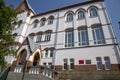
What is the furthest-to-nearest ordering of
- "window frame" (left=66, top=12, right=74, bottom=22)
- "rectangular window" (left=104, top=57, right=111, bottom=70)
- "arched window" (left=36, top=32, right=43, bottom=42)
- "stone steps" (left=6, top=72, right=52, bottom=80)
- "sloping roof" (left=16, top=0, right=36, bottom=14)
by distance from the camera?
"sloping roof" (left=16, top=0, right=36, bottom=14) → "arched window" (left=36, top=32, right=43, bottom=42) → "window frame" (left=66, top=12, right=74, bottom=22) → "rectangular window" (left=104, top=57, right=111, bottom=70) → "stone steps" (left=6, top=72, right=52, bottom=80)

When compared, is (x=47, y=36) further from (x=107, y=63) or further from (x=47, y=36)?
(x=107, y=63)

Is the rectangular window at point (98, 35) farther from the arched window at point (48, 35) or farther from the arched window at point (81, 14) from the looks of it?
the arched window at point (48, 35)

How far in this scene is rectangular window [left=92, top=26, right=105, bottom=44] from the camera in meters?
15.8

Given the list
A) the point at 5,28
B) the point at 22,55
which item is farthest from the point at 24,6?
the point at 5,28

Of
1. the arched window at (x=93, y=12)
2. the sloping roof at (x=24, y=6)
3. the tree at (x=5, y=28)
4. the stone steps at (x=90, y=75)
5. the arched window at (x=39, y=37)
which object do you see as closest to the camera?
the tree at (x=5, y=28)

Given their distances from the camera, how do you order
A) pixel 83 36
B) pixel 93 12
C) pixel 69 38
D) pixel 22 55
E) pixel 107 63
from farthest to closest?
1. pixel 93 12
2. pixel 69 38
3. pixel 83 36
4. pixel 22 55
5. pixel 107 63

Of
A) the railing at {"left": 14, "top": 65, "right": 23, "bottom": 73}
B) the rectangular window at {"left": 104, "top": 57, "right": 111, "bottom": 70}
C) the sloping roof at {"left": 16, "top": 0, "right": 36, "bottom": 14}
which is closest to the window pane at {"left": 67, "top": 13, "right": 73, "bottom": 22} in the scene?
the rectangular window at {"left": 104, "top": 57, "right": 111, "bottom": 70}

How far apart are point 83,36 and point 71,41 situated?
2.21m

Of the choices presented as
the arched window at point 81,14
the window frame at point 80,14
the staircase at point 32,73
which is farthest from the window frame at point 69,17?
the staircase at point 32,73

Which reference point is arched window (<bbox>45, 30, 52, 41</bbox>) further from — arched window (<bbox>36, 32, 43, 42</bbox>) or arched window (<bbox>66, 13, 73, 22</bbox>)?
arched window (<bbox>66, 13, 73, 22</bbox>)

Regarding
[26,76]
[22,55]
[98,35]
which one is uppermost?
[98,35]

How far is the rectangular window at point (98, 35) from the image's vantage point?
52.0ft

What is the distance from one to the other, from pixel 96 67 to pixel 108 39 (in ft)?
15.1

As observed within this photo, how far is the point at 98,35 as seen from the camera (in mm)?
16469
